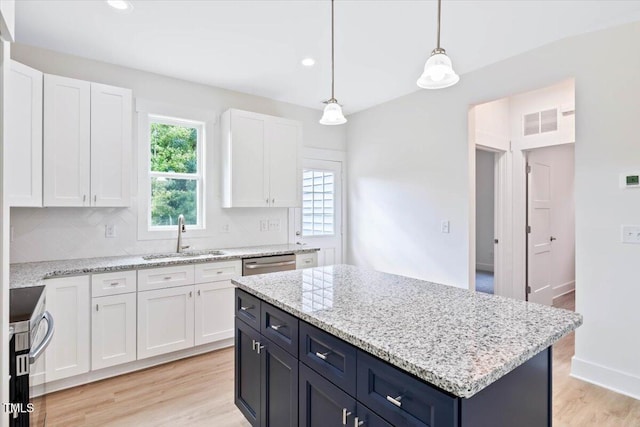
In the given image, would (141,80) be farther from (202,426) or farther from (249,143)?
(202,426)

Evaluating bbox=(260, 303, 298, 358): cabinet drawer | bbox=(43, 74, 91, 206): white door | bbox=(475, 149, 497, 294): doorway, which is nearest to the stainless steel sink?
bbox=(43, 74, 91, 206): white door

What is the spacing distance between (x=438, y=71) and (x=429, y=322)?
1171mm

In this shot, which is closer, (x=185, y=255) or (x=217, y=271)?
(x=217, y=271)

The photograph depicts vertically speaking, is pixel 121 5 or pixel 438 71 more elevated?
pixel 121 5

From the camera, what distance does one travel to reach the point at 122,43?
274 centimetres

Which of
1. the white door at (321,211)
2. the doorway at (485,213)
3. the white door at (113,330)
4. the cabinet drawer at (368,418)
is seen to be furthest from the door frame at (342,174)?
the doorway at (485,213)

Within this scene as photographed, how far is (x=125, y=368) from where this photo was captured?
110 inches

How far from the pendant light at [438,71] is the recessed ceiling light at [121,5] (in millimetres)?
2005

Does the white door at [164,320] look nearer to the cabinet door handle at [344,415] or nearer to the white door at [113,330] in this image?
the white door at [113,330]

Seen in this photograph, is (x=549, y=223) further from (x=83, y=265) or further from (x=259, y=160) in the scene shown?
(x=83, y=265)

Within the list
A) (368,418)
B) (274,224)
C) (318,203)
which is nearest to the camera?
(368,418)

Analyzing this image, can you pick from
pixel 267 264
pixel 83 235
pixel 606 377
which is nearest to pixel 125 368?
pixel 83 235

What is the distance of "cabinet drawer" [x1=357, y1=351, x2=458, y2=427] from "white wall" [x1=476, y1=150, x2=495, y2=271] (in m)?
6.80

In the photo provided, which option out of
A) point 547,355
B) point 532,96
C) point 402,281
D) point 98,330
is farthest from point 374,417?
point 532,96
